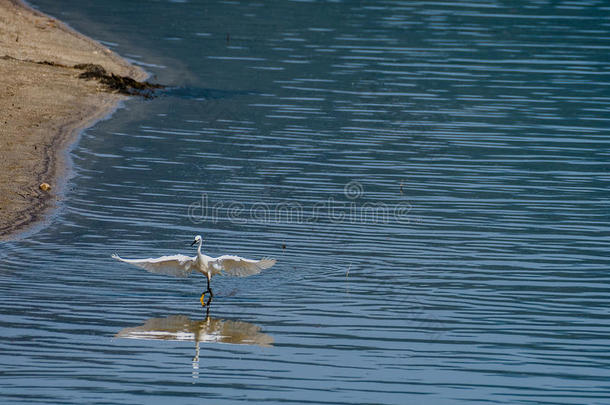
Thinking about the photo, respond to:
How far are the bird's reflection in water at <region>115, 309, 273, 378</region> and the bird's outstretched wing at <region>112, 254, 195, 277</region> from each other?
88cm

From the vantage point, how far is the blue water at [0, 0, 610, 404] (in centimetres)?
1203

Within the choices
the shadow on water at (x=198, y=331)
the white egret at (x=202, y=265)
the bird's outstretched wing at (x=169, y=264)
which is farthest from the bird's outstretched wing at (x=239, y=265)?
the shadow on water at (x=198, y=331)

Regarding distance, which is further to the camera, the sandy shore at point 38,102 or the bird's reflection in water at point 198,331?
the sandy shore at point 38,102

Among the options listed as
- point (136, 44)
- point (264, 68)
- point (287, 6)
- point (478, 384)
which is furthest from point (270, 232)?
point (287, 6)

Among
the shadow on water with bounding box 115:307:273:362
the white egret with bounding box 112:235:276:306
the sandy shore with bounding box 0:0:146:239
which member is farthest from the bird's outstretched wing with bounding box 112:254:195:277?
the sandy shore with bounding box 0:0:146:239

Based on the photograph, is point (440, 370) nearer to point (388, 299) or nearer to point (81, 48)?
point (388, 299)

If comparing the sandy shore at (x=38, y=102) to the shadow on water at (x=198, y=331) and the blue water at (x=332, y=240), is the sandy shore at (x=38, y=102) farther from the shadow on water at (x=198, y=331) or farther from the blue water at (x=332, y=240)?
the shadow on water at (x=198, y=331)

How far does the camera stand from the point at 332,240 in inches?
701

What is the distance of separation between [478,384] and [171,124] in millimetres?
16728

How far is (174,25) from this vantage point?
144 feet

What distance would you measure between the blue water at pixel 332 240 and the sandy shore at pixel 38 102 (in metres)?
0.67

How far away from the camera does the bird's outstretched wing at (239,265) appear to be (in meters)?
14.3

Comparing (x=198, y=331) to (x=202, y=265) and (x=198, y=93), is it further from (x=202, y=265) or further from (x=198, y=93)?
(x=198, y=93)

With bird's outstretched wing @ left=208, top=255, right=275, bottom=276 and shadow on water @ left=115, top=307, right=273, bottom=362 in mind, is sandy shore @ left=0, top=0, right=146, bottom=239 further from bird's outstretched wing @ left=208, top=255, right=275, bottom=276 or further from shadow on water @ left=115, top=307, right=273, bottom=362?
shadow on water @ left=115, top=307, right=273, bottom=362
